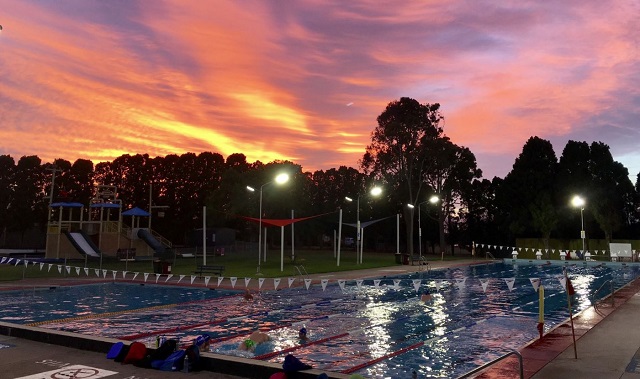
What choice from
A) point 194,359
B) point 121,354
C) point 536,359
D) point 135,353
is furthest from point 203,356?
point 536,359

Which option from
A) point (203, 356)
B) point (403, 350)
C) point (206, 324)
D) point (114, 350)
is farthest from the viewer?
point (206, 324)

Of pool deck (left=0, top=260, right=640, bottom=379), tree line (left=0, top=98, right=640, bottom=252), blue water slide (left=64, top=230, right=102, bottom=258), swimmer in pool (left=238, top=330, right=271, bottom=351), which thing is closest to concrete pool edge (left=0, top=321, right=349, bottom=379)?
pool deck (left=0, top=260, right=640, bottom=379)

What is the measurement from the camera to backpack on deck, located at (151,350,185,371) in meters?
9.11

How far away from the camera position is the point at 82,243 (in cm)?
4559

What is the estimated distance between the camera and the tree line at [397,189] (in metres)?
64.1

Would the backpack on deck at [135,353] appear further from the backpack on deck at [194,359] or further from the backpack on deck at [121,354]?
the backpack on deck at [194,359]

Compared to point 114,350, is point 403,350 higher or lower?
lower

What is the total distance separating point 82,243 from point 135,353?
40.6 metres

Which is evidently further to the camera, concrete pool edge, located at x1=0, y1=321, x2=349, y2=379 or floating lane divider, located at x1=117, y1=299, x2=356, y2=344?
floating lane divider, located at x1=117, y1=299, x2=356, y2=344

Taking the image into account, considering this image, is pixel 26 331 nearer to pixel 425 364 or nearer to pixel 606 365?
pixel 425 364

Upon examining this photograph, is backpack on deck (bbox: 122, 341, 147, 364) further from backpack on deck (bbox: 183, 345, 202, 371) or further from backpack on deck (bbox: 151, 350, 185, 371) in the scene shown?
backpack on deck (bbox: 183, 345, 202, 371)

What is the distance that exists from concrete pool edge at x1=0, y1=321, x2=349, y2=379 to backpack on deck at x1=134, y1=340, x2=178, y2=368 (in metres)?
0.16

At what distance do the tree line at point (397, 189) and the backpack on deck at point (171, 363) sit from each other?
141ft

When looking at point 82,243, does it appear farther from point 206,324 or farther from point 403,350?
point 403,350
